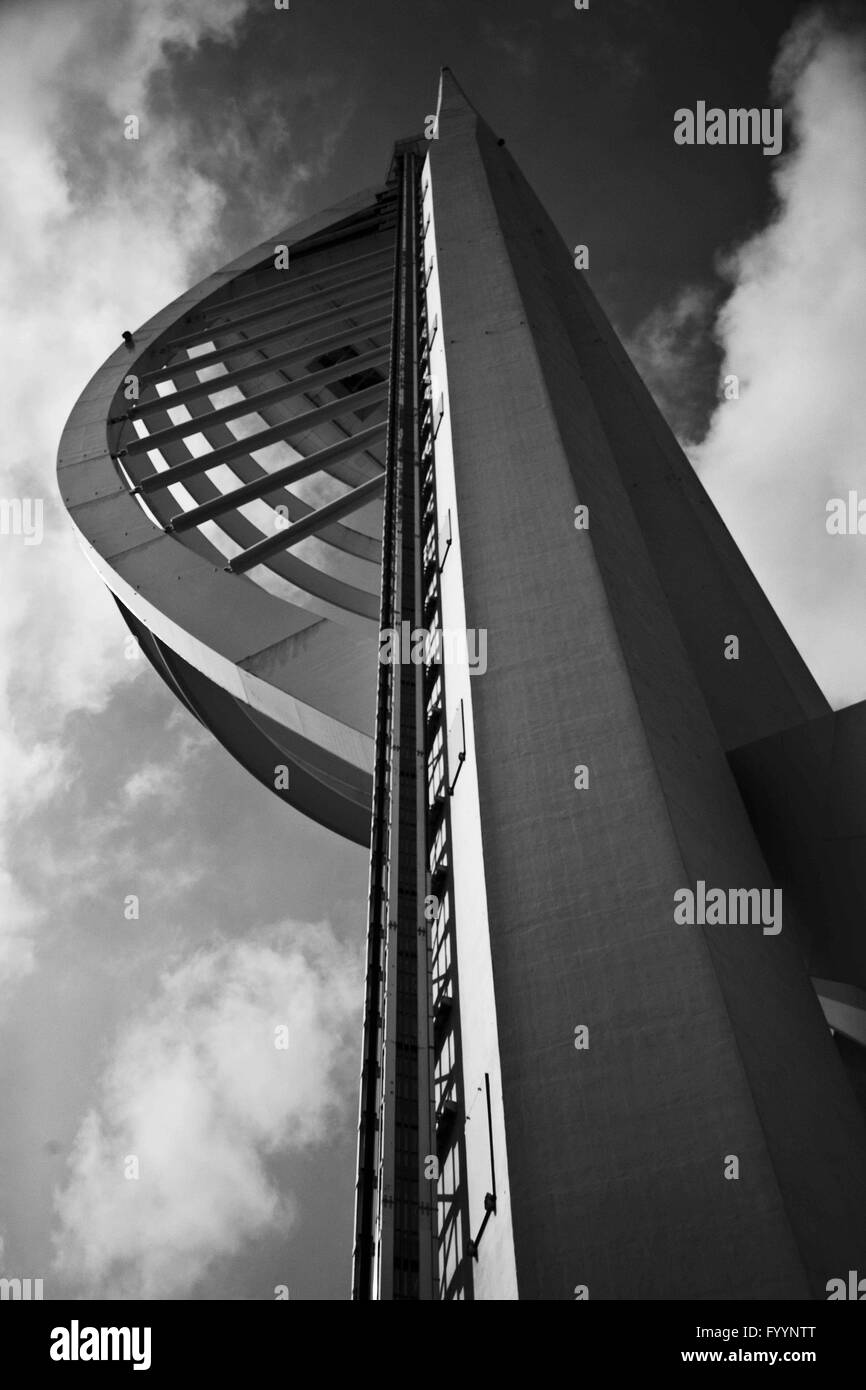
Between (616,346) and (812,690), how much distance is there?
4998 millimetres

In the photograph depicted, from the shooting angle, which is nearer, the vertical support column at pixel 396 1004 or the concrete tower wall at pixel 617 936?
the concrete tower wall at pixel 617 936

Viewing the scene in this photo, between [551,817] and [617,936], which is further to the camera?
[551,817]

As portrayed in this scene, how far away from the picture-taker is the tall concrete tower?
3389 millimetres

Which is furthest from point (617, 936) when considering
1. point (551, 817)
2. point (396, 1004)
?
point (396, 1004)

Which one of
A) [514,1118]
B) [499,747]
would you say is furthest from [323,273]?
[514,1118]

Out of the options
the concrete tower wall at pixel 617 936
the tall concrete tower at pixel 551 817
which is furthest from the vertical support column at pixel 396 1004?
the concrete tower wall at pixel 617 936

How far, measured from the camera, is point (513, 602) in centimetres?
549

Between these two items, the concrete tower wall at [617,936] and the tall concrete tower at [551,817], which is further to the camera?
the tall concrete tower at [551,817]

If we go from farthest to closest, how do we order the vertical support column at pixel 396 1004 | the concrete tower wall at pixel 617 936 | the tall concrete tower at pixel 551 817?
1. the vertical support column at pixel 396 1004
2. the tall concrete tower at pixel 551 817
3. the concrete tower wall at pixel 617 936

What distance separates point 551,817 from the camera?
4461 mm

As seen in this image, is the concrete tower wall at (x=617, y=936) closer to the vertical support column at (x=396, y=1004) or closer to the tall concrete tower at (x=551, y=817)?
the tall concrete tower at (x=551, y=817)

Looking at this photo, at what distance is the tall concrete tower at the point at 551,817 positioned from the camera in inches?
133

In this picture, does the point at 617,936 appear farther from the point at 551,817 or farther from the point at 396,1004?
the point at 396,1004

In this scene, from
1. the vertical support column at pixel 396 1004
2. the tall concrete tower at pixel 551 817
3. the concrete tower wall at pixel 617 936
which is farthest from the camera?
the vertical support column at pixel 396 1004
